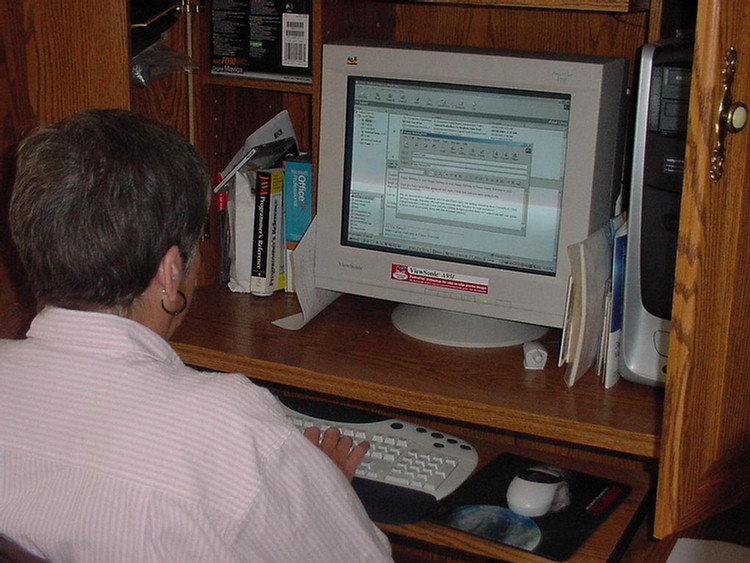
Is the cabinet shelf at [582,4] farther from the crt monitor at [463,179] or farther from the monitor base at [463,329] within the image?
the monitor base at [463,329]

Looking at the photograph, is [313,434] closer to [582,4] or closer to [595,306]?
[595,306]

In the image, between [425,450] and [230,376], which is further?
[425,450]

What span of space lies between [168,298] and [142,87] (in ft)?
2.18

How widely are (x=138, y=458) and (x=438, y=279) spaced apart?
73cm

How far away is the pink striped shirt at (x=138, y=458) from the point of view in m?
1.02

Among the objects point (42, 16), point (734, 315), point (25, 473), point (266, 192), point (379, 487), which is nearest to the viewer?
point (25, 473)

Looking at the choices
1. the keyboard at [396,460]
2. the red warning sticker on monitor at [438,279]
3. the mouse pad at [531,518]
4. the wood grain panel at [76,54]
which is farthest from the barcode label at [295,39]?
the mouse pad at [531,518]

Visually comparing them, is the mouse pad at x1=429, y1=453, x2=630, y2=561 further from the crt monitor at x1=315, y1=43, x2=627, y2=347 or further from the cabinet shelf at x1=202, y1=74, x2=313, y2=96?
the cabinet shelf at x1=202, y1=74, x2=313, y2=96

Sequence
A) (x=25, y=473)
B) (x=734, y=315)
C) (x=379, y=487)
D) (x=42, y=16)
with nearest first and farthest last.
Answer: (x=25, y=473)
(x=734, y=315)
(x=379, y=487)
(x=42, y=16)

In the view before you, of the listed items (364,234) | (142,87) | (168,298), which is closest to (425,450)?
(364,234)

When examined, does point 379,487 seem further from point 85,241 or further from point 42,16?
point 42,16

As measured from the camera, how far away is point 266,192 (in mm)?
1818

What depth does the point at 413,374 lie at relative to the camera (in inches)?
60.0

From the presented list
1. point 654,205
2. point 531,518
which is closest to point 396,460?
point 531,518
